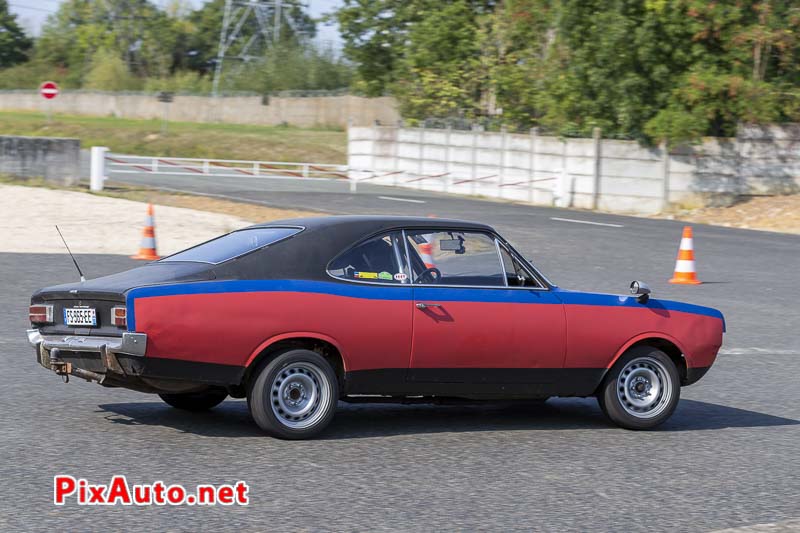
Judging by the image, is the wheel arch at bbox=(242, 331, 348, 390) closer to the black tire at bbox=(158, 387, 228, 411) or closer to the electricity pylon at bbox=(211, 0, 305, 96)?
the black tire at bbox=(158, 387, 228, 411)

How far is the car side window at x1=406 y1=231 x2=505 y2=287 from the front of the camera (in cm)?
746

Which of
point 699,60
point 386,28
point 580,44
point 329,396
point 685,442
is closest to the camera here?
point 329,396

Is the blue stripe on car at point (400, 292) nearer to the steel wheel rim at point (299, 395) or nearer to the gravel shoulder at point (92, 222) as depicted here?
the steel wheel rim at point (299, 395)

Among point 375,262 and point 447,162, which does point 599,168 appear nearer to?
point 447,162

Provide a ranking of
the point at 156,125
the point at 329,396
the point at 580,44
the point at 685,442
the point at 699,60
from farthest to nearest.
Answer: the point at 156,125
the point at 580,44
the point at 699,60
the point at 685,442
the point at 329,396

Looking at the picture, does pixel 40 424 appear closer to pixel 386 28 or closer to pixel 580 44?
pixel 580 44

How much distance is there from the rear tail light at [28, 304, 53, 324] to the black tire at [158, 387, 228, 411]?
1021mm

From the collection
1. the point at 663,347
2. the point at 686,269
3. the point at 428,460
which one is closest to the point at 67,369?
the point at 428,460

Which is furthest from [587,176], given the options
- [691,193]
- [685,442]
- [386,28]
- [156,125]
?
[156,125]

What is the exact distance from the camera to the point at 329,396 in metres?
7.02

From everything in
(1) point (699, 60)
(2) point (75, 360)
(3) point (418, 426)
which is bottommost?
(3) point (418, 426)

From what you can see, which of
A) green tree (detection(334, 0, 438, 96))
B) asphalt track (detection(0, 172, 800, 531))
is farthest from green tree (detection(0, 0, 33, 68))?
asphalt track (detection(0, 172, 800, 531))

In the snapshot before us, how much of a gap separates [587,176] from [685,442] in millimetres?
28167

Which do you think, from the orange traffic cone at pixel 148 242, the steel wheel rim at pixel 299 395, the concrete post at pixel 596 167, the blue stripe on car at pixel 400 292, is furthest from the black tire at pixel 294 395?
the concrete post at pixel 596 167
